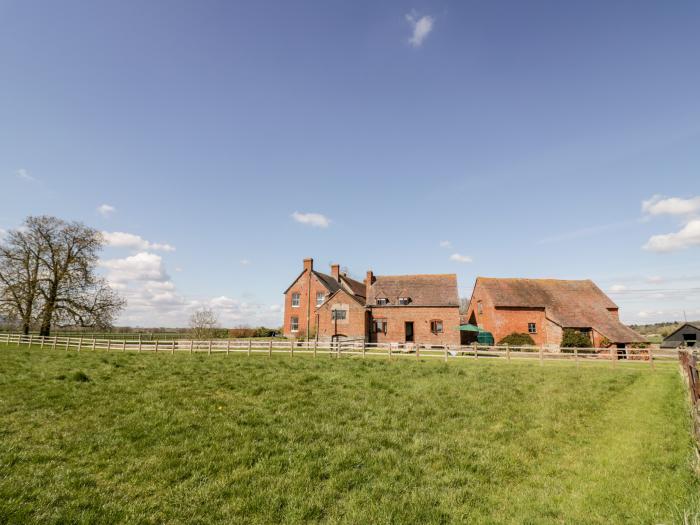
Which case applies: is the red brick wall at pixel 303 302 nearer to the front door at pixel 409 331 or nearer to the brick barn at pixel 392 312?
the brick barn at pixel 392 312

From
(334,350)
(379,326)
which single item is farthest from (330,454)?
(379,326)

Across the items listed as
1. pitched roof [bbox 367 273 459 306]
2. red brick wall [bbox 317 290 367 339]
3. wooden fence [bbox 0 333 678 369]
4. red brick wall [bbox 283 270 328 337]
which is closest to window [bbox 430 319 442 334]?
pitched roof [bbox 367 273 459 306]

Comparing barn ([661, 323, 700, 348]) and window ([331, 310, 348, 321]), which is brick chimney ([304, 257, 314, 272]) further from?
barn ([661, 323, 700, 348])

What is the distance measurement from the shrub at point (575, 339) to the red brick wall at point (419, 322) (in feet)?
34.3

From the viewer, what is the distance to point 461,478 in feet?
21.0

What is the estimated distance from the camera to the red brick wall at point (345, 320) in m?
41.1

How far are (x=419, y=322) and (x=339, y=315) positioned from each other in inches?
365

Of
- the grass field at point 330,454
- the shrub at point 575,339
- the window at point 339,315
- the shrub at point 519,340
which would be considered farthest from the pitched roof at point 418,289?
the grass field at point 330,454

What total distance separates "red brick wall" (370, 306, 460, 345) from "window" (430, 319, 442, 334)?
33 centimetres

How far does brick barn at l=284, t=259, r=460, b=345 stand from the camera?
40.1m

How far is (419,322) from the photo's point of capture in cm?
4066

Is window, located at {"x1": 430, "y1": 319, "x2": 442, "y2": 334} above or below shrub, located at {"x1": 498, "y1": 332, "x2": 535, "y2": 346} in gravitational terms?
above

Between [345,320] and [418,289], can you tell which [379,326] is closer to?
[345,320]

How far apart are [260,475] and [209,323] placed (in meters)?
40.1
